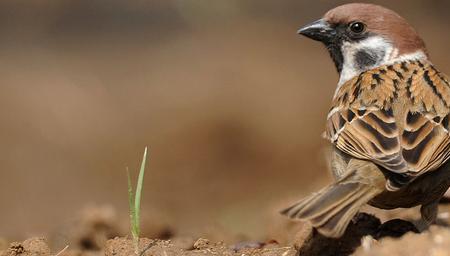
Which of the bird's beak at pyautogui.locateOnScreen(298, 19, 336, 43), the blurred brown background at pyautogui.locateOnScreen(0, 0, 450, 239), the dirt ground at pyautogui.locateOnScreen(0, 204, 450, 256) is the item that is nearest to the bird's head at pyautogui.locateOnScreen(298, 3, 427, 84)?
the bird's beak at pyautogui.locateOnScreen(298, 19, 336, 43)

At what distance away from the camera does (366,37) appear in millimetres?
6617

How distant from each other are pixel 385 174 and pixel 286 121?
7.29 m

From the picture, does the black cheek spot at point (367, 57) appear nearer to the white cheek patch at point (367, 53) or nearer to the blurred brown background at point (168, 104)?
the white cheek patch at point (367, 53)

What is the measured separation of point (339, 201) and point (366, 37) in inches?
71.8

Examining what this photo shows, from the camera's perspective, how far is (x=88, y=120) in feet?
41.3

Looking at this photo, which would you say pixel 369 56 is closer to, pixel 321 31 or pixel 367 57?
pixel 367 57

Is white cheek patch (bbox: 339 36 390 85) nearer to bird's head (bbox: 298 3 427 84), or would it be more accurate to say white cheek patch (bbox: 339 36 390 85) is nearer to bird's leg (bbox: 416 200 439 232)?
bird's head (bbox: 298 3 427 84)

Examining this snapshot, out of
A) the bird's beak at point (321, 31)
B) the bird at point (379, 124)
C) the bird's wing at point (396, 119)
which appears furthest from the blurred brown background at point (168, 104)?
the bird's wing at point (396, 119)

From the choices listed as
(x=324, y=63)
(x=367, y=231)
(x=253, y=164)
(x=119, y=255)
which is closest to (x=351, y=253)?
(x=367, y=231)

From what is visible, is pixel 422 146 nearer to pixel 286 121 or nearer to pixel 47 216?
pixel 47 216

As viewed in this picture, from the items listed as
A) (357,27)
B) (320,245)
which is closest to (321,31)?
(357,27)

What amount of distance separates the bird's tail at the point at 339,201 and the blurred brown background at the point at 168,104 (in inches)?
116

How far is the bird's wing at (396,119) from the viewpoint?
540 centimetres

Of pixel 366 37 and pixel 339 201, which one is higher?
pixel 366 37
